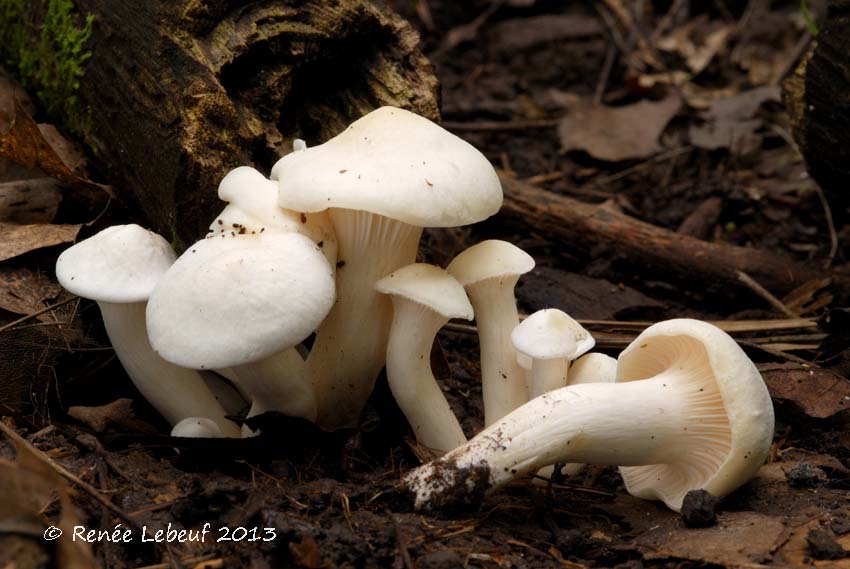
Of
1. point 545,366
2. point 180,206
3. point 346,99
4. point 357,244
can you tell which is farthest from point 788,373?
point 180,206

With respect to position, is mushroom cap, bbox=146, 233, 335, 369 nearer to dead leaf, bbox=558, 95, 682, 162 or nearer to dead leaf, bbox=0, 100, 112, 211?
dead leaf, bbox=0, 100, 112, 211

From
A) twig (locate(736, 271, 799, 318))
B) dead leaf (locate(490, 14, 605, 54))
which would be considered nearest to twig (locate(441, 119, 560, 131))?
dead leaf (locate(490, 14, 605, 54))

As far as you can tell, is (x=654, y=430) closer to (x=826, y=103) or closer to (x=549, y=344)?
(x=549, y=344)

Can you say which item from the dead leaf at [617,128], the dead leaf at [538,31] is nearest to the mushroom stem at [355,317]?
the dead leaf at [617,128]

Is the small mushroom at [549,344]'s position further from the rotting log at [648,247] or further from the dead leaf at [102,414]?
the rotting log at [648,247]

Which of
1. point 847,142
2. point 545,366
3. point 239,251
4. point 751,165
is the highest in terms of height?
point 239,251

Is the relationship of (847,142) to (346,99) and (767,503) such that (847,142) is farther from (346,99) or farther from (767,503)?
(346,99)

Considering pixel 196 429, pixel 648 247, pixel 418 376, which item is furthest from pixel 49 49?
pixel 648 247
